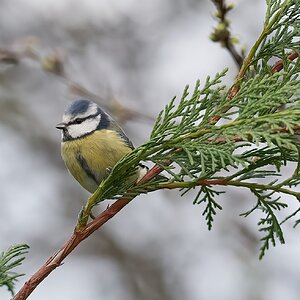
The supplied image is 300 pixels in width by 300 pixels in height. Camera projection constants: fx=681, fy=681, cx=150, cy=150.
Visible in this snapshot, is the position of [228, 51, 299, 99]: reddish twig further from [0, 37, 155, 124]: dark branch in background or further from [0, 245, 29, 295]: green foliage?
[0, 37, 155, 124]: dark branch in background

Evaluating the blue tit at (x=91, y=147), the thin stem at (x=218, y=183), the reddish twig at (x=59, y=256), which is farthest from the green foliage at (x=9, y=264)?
the blue tit at (x=91, y=147)

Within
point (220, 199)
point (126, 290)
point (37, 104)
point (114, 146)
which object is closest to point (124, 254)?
point (126, 290)

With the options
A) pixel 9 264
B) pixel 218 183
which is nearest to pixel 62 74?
pixel 9 264

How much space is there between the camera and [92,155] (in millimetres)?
2516

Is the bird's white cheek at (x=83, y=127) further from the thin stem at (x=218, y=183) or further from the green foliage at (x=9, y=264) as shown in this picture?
the thin stem at (x=218, y=183)

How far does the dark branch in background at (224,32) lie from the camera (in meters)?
2.06

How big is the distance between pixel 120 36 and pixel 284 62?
3.85 m

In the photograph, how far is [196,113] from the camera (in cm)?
132

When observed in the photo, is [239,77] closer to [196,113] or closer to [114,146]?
[196,113]

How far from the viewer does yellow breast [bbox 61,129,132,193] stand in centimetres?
247

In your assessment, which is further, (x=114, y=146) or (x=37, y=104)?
(x=37, y=104)

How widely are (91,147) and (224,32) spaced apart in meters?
0.72

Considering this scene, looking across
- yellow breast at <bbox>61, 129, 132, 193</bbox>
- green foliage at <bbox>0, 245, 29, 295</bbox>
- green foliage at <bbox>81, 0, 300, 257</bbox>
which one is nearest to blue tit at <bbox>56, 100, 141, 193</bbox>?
yellow breast at <bbox>61, 129, 132, 193</bbox>

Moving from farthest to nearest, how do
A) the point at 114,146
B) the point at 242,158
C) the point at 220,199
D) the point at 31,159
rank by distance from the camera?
the point at 31,159 < the point at 220,199 < the point at 114,146 < the point at 242,158
